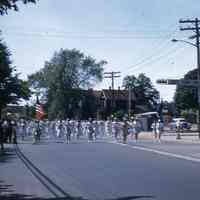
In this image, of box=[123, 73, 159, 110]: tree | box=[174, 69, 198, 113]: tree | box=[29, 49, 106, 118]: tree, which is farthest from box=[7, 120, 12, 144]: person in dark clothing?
box=[123, 73, 159, 110]: tree

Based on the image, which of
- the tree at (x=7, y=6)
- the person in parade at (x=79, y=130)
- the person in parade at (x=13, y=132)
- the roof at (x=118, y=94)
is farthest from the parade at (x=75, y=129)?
the roof at (x=118, y=94)

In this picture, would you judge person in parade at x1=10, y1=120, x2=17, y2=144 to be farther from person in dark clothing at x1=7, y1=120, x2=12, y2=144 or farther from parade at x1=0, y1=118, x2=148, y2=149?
parade at x1=0, y1=118, x2=148, y2=149

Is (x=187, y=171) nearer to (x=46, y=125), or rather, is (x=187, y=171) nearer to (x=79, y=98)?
(x=46, y=125)

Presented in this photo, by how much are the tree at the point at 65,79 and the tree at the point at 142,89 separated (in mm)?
49811

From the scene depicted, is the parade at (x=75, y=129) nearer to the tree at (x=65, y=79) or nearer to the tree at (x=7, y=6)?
the tree at (x=7, y=6)

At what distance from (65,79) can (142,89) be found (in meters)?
57.8

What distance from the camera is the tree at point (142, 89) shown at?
166125mm

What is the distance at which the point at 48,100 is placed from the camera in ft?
380

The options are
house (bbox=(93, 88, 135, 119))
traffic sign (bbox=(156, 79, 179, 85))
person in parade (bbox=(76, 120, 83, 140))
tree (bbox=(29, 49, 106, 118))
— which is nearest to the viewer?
person in parade (bbox=(76, 120, 83, 140))

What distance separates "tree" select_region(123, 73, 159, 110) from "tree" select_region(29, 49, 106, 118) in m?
49.8

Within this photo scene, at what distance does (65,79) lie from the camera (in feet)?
368

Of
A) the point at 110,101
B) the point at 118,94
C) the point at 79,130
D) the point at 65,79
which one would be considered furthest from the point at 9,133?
the point at 118,94

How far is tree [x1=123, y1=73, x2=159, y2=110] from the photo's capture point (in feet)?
545

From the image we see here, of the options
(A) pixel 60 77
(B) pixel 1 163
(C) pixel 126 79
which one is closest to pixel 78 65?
(A) pixel 60 77
